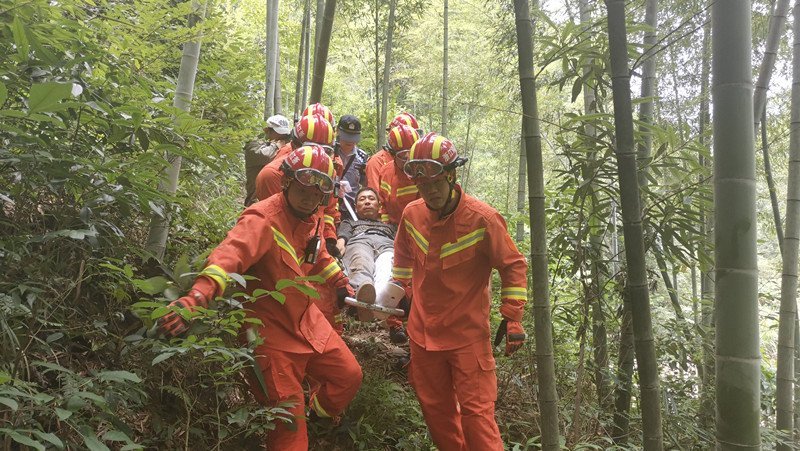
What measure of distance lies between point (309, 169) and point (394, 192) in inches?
83.7

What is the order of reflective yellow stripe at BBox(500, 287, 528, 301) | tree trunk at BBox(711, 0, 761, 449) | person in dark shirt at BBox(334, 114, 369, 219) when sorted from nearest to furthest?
tree trunk at BBox(711, 0, 761, 449)
reflective yellow stripe at BBox(500, 287, 528, 301)
person in dark shirt at BBox(334, 114, 369, 219)

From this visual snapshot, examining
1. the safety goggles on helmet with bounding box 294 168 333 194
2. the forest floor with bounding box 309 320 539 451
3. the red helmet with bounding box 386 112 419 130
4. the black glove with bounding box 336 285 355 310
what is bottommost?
the forest floor with bounding box 309 320 539 451

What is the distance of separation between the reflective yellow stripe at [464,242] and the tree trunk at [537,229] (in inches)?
35.8

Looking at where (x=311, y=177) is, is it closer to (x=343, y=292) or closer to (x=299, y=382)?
(x=343, y=292)

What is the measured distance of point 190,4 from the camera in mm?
2986

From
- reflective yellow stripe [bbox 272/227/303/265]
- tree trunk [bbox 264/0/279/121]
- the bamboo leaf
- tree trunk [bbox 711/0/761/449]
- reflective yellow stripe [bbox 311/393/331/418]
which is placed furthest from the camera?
tree trunk [bbox 264/0/279/121]

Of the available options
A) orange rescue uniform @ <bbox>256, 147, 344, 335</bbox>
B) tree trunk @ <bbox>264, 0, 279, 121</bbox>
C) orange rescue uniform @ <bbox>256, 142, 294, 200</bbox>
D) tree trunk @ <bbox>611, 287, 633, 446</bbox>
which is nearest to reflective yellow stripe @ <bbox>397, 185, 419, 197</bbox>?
orange rescue uniform @ <bbox>256, 147, 344, 335</bbox>

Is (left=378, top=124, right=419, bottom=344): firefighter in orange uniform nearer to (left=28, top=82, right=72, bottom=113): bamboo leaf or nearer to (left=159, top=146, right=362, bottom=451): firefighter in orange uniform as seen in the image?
(left=159, top=146, right=362, bottom=451): firefighter in orange uniform

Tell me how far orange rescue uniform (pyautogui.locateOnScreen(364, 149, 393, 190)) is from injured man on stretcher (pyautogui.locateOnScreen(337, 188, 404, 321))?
0.47 feet

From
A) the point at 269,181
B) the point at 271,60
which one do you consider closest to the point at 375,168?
the point at 269,181

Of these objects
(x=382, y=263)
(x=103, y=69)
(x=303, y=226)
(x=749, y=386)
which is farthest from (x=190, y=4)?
(x=749, y=386)

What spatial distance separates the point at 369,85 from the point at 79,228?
17167mm

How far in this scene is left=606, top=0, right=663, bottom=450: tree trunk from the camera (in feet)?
7.18

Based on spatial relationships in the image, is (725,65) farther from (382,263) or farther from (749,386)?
(382,263)
